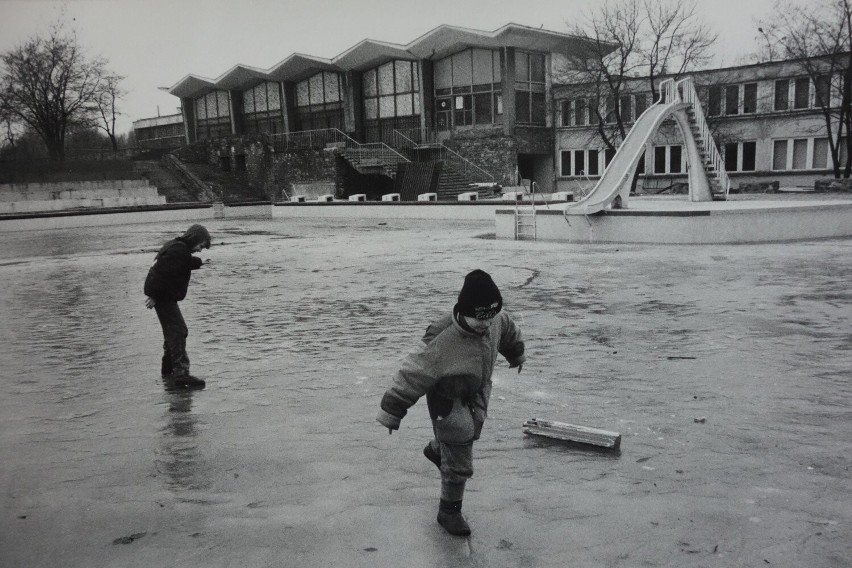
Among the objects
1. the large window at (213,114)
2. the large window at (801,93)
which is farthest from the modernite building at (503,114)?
the large window at (213,114)

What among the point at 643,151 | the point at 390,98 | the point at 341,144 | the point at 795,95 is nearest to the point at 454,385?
the point at 643,151

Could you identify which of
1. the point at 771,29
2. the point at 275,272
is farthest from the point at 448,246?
the point at 771,29

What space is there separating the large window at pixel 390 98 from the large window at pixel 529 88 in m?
7.45

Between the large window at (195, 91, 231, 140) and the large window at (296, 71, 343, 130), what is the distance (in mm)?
9008

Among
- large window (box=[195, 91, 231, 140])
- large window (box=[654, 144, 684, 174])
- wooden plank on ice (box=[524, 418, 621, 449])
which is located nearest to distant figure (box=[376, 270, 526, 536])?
wooden plank on ice (box=[524, 418, 621, 449])

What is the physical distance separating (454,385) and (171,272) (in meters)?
3.90

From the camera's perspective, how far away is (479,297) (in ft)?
11.0

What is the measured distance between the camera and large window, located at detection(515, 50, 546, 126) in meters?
44.4

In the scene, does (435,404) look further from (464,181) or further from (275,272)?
(464,181)

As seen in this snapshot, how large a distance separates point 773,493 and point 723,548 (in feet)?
2.54

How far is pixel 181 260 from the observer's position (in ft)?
21.3

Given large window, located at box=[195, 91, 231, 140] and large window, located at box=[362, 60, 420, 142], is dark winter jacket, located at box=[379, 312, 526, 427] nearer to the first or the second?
large window, located at box=[362, 60, 420, 142]

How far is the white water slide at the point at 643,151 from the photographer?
19188 millimetres

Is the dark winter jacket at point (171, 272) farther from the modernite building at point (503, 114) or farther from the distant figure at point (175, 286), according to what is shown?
the modernite building at point (503, 114)
